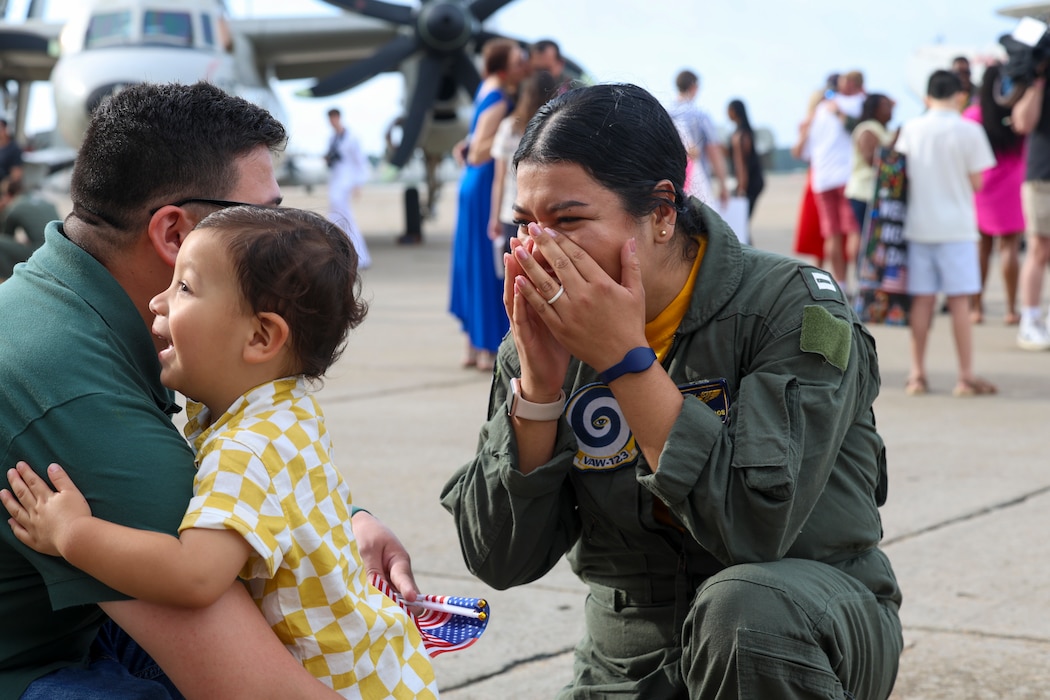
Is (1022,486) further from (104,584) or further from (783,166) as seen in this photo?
(783,166)

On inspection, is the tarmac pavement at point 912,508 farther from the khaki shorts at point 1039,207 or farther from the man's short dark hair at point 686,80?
the man's short dark hair at point 686,80

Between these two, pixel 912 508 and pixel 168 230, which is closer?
pixel 168 230

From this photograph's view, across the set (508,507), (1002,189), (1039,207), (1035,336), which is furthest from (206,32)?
(508,507)

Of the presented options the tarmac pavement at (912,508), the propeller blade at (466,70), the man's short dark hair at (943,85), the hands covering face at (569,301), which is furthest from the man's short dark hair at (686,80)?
the hands covering face at (569,301)

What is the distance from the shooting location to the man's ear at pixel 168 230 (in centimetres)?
188

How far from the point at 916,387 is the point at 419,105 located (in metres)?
11.7

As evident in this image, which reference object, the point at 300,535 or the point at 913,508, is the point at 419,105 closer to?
the point at 913,508

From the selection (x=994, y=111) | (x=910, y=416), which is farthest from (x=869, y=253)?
(x=994, y=111)

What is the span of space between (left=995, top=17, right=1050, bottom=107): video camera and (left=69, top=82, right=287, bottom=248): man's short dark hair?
270 inches

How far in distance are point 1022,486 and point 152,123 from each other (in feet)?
13.0

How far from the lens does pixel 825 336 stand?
6.85ft

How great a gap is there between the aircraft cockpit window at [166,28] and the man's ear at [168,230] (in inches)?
646

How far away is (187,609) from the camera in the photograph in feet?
5.16

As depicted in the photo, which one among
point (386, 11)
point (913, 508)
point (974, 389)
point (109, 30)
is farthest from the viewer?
point (386, 11)
